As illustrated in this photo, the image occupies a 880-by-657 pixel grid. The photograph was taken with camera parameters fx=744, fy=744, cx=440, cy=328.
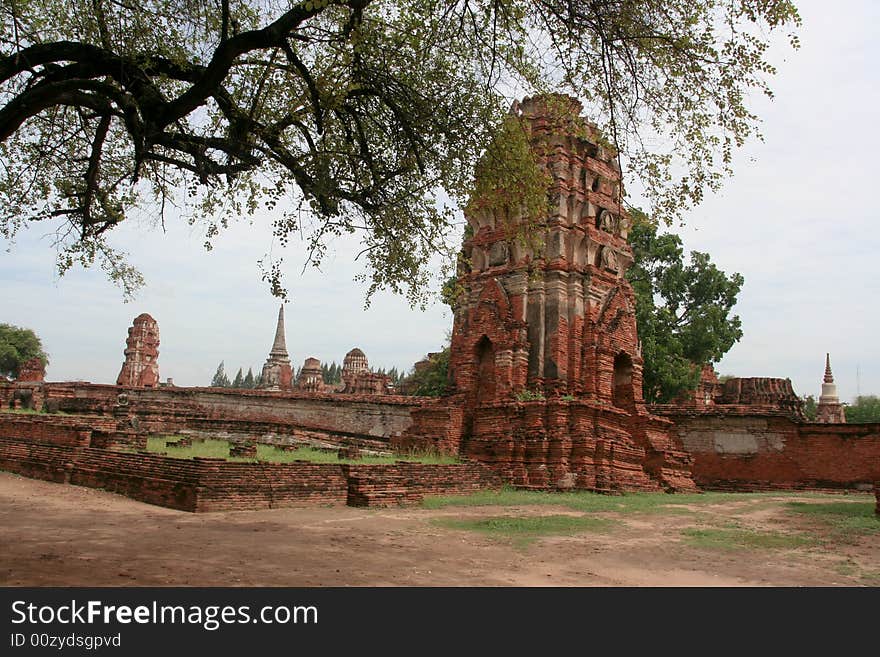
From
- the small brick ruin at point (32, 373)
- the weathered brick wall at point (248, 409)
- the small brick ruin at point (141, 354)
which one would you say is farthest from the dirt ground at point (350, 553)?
the small brick ruin at point (141, 354)

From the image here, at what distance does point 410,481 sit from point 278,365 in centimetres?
3425

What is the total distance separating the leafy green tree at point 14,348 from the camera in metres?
48.2

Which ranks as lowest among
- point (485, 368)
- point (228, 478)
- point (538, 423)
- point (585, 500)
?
point (585, 500)

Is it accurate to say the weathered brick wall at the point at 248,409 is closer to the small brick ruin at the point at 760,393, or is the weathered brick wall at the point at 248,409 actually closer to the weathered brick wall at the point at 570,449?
the weathered brick wall at the point at 570,449

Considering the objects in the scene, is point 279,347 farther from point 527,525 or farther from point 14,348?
point 527,525

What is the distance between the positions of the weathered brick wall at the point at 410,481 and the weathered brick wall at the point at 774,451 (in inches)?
290

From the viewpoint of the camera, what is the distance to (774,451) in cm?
1805

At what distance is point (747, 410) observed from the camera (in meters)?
18.4

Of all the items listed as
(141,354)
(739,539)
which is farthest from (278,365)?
(739,539)

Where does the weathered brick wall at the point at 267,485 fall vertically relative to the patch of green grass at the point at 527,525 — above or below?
above

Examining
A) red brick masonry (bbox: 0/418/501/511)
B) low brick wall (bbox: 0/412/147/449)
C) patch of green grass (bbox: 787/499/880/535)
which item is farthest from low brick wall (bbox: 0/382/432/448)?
patch of green grass (bbox: 787/499/880/535)

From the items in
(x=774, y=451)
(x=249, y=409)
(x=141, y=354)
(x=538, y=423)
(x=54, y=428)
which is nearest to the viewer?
(x=54, y=428)

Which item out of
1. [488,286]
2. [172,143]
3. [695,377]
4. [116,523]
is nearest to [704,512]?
[488,286]
